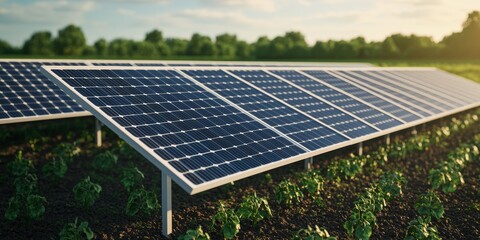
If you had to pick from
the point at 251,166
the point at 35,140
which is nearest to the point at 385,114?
the point at 251,166

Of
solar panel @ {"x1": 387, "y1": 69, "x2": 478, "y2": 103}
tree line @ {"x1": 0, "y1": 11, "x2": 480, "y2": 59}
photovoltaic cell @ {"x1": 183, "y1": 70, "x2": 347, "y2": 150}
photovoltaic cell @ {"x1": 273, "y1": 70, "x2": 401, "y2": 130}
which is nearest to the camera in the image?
photovoltaic cell @ {"x1": 183, "y1": 70, "x2": 347, "y2": 150}

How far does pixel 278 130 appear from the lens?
12695 mm

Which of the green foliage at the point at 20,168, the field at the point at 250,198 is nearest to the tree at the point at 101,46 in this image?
the field at the point at 250,198

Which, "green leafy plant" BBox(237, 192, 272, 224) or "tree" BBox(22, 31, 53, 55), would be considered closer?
"green leafy plant" BBox(237, 192, 272, 224)

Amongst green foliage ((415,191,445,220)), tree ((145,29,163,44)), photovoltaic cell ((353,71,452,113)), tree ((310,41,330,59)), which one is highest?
tree ((145,29,163,44))

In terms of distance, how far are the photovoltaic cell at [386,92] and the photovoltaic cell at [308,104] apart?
19.9 feet

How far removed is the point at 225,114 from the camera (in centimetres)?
1269

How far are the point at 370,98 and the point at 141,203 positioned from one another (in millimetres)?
12124

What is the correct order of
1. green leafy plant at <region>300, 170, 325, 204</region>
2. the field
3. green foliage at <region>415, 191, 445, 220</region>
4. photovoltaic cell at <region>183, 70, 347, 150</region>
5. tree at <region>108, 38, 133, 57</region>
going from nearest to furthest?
the field < green foliage at <region>415, 191, 445, 220</region> < photovoltaic cell at <region>183, 70, 347, 150</region> < green leafy plant at <region>300, 170, 325, 204</region> < tree at <region>108, 38, 133, 57</region>

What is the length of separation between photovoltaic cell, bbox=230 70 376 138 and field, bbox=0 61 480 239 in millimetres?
1515

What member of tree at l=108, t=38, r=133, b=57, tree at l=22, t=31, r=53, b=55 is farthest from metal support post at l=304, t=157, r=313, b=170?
tree at l=22, t=31, r=53, b=55

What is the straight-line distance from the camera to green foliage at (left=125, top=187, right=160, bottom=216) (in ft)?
38.2

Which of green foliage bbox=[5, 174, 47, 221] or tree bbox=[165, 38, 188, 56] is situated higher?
tree bbox=[165, 38, 188, 56]

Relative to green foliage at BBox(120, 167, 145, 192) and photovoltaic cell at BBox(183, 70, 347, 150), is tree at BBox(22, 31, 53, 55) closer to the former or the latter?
photovoltaic cell at BBox(183, 70, 347, 150)
